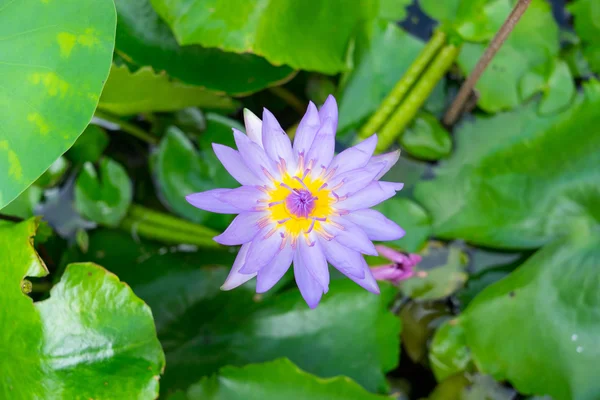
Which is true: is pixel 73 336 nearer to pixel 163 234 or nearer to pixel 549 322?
pixel 163 234

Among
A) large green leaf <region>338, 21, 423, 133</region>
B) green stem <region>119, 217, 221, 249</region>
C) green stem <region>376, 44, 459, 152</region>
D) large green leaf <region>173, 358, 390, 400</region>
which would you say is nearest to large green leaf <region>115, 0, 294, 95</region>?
large green leaf <region>338, 21, 423, 133</region>

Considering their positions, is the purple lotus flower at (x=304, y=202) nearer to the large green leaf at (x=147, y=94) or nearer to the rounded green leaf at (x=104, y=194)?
the large green leaf at (x=147, y=94)

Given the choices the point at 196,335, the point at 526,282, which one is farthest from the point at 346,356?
the point at 526,282

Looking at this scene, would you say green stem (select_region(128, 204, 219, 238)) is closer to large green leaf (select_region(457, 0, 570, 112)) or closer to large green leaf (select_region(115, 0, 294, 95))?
large green leaf (select_region(115, 0, 294, 95))

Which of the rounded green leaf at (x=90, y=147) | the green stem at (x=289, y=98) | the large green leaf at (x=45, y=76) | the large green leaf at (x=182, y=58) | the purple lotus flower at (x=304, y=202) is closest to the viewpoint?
the purple lotus flower at (x=304, y=202)

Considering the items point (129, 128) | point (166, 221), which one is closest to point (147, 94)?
point (129, 128)

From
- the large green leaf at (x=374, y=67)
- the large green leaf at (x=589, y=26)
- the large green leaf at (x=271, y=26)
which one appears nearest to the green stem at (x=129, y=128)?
the large green leaf at (x=271, y=26)
